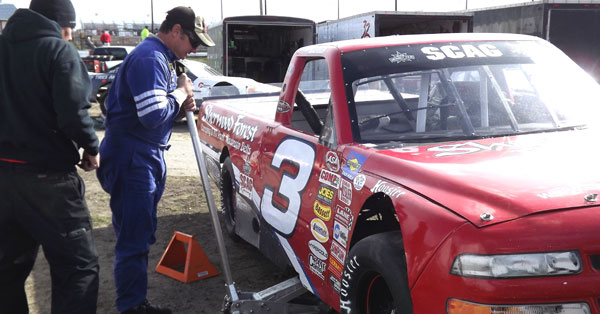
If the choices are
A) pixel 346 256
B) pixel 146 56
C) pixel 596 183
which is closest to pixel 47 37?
pixel 146 56

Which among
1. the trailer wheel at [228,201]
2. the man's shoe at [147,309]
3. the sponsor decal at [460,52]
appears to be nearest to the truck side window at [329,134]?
the sponsor decal at [460,52]

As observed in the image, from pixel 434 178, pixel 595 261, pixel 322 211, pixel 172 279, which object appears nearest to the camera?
pixel 595 261

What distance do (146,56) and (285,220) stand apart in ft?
4.30

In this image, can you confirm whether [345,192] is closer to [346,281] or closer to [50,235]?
[346,281]

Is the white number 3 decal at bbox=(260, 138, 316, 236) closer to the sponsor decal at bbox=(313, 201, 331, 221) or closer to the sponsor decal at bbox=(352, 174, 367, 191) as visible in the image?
the sponsor decal at bbox=(313, 201, 331, 221)

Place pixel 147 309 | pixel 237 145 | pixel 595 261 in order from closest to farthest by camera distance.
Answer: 1. pixel 595 261
2. pixel 147 309
3. pixel 237 145

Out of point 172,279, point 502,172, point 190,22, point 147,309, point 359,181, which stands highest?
point 190,22

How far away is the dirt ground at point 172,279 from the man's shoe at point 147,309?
0.21 metres

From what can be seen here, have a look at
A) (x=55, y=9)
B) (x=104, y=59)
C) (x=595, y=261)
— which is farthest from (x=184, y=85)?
(x=104, y=59)

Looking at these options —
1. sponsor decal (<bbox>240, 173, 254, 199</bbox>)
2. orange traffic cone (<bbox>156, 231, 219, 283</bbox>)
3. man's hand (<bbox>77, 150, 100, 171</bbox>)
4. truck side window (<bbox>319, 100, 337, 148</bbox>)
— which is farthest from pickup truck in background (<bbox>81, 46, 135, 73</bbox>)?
truck side window (<bbox>319, 100, 337, 148</bbox>)

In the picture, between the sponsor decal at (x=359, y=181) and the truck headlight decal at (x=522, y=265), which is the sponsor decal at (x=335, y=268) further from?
the truck headlight decal at (x=522, y=265)

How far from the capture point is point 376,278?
2.72m

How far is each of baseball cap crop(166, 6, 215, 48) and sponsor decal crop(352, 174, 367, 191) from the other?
1499mm

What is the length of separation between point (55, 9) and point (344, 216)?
180cm
